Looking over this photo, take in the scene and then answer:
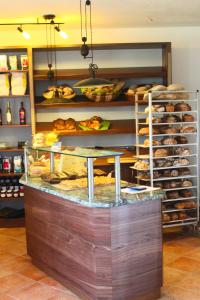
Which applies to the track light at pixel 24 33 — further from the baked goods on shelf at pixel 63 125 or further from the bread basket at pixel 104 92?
the baked goods on shelf at pixel 63 125

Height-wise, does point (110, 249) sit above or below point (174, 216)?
above

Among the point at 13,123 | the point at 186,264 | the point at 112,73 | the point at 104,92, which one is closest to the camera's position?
the point at 186,264

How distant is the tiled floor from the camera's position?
375cm

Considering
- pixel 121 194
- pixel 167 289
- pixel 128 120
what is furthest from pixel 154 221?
pixel 128 120

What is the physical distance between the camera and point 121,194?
3.46m

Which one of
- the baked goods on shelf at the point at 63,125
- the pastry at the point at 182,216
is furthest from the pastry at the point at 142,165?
the baked goods on shelf at the point at 63,125

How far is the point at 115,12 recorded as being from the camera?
17.0ft

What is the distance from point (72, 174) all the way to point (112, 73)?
2447 millimetres

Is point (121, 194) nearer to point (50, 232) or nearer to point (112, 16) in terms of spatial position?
point (50, 232)

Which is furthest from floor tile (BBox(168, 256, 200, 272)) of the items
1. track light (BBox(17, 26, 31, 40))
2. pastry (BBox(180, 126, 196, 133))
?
track light (BBox(17, 26, 31, 40))

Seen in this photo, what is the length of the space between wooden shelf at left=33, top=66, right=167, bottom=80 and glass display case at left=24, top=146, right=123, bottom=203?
1871 millimetres

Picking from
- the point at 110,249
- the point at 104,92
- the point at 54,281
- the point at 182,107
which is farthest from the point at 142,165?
the point at 110,249

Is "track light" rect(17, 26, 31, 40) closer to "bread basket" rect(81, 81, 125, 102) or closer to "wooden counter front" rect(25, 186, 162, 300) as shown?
"bread basket" rect(81, 81, 125, 102)

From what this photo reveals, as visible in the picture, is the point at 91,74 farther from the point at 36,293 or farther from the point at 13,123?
the point at 36,293
